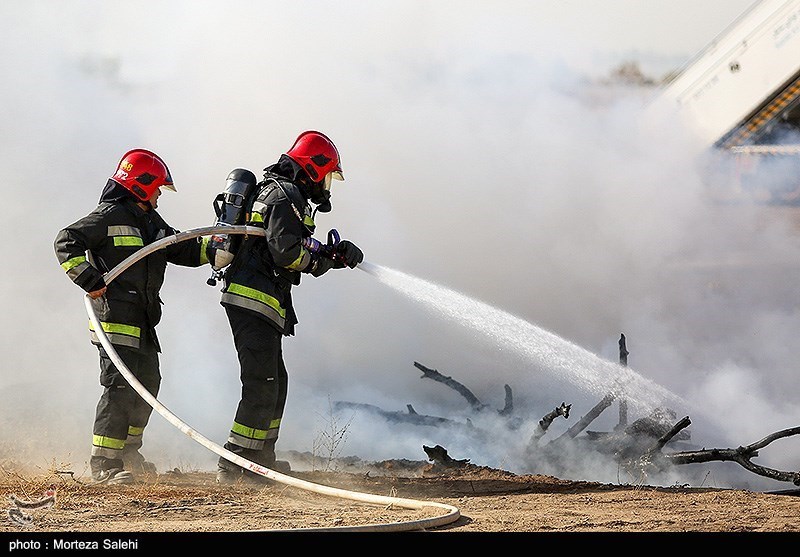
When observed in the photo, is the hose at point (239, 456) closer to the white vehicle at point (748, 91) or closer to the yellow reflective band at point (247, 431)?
the yellow reflective band at point (247, 431)

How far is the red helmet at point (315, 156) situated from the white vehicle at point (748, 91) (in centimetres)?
523

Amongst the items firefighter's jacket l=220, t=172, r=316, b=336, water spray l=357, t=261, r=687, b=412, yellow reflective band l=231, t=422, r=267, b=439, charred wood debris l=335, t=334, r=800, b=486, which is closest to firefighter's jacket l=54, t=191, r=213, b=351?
firefighter's jacket l=220, t=172, r=316, b=336

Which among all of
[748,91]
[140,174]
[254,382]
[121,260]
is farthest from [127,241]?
[748,91]

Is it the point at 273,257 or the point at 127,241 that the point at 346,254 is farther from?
the point at 127,241

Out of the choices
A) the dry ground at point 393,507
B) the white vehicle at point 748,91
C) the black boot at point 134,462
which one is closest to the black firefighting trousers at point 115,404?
the black boot at point 134,462

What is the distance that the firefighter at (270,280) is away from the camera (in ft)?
16.2

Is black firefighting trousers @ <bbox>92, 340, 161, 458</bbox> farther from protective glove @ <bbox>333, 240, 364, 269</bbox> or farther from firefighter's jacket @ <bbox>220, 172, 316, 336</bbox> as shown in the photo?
protective glove @ <bbox>333, 240, 364, 269</bbox>

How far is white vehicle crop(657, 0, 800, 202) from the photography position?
8734 millimetres

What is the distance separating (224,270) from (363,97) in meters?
4.36

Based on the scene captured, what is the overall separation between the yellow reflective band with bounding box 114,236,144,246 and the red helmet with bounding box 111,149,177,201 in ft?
0.79

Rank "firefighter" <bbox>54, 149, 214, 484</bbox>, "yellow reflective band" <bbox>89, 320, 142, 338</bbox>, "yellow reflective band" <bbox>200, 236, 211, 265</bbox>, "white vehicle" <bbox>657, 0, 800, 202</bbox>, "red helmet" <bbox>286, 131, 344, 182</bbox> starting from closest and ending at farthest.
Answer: "firefighter" <bbox>54, 149, 214, 484</bbox> → "yellow reflective band" <bbox>89, 320, 142, 338</bbox> → "red helmet" <bbox>286, 131, 344, 182</bbox> → "yellow reflective band" <bbox>200, 236, 211, 265</bbox> → "white vehicle" <bbox>657, 0, 800, 202</bbox>

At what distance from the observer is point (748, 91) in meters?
9.03
